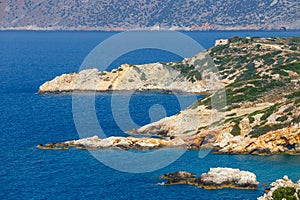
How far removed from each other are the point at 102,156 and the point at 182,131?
16810mm

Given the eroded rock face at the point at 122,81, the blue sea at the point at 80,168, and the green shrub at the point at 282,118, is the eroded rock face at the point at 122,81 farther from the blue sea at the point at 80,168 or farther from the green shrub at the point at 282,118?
the green shrub at the point at 282,118

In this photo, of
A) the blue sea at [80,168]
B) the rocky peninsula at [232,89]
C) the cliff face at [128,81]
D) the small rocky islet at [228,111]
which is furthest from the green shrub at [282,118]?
the cliff face at [128,81]

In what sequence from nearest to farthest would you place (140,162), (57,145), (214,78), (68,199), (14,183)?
(68,199) → (14,183) → (140,162) → (57,145) → (214,78)

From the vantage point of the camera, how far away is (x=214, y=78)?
151875 mm

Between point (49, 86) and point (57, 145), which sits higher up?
point (49, 86)

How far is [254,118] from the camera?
9781 centimetres

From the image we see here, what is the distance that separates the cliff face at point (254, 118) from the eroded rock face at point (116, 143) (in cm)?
418

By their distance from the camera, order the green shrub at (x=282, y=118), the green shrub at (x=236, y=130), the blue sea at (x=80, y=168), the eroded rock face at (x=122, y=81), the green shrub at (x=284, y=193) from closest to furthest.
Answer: the green shrub at (x=284, y=193), the blue sea at (x=80, y=168), the green shrub at (x=282, y=118), the green shrub at (x=236, y=130), the eroded rock face at (x=122, y=81)

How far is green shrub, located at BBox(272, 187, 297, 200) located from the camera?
57.7 meters

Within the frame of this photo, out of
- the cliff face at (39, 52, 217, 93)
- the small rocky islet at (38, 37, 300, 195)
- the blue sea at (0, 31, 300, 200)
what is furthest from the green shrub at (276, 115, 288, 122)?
the cliff face at (39, 52, 217, 93)

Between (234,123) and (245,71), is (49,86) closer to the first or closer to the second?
(245,71)

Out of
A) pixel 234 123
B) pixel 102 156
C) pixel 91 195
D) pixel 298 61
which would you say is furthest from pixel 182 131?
pixel 298 61

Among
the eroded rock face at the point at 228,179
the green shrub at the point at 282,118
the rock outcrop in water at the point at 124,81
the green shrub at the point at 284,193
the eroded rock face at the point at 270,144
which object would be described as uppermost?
the rock outcrop in water at the point at 124,81

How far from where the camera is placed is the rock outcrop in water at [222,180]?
75.2 m
